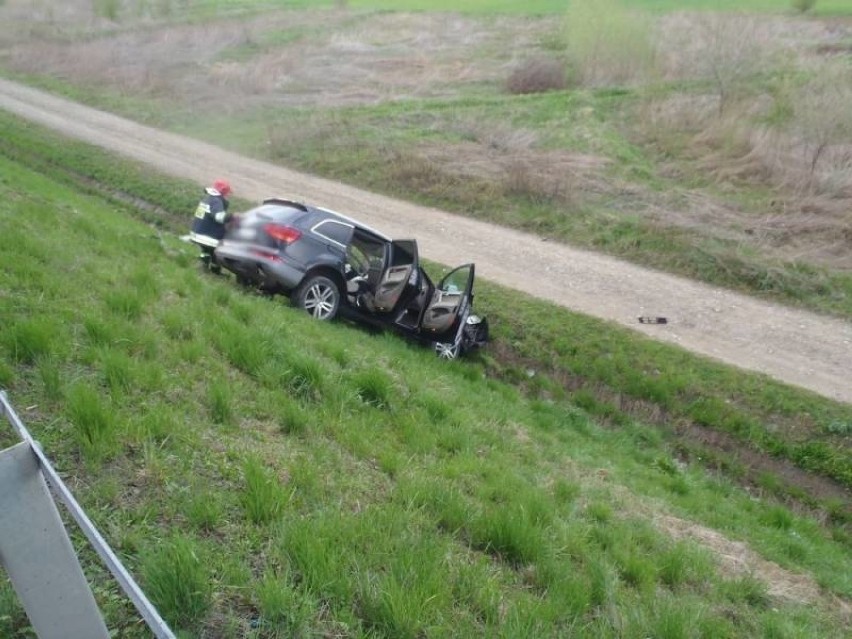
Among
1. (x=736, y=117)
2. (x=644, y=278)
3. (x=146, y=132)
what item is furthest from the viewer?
(x=146, y=132)

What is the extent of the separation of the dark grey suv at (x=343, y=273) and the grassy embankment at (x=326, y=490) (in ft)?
6.05

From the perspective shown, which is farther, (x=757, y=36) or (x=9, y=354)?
(x=757, y=36)

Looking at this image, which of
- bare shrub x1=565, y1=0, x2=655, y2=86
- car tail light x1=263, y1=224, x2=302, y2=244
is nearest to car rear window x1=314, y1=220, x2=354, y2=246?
car tail light x1=263, y1=224, x2=302, y2=244

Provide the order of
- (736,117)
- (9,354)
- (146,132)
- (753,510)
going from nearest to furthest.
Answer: (9,354), (753,510), (736,117), (146,132)

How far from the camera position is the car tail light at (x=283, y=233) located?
10977mm

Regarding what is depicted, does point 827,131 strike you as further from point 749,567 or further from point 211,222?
point 749,567

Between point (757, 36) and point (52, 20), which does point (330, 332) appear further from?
point (52, 20)

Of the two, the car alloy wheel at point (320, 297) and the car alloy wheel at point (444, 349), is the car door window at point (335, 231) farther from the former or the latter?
the car alloy wheel at point (444, 349)

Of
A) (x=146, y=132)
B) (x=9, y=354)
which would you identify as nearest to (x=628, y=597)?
(x=9, y=354)

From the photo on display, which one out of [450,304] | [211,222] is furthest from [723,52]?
[211,222]

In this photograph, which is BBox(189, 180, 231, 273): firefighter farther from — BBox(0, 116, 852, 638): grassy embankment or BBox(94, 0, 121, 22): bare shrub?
BBox(94, 0, 121, 22): bare shrub

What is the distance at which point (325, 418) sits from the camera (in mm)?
5875

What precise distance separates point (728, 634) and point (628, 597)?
1.92ft

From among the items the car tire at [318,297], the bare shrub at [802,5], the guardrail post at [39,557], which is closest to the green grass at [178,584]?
the guardrail post at [39,557]
